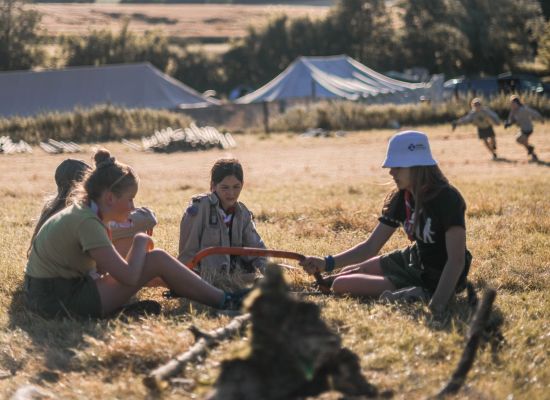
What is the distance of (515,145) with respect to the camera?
23.0 metres

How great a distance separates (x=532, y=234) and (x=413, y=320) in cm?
357

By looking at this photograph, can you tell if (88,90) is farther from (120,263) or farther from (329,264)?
(120,263)

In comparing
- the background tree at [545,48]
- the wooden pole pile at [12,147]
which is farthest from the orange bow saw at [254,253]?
the background tree at [545,48]

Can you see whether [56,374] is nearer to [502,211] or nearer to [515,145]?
[502,211]

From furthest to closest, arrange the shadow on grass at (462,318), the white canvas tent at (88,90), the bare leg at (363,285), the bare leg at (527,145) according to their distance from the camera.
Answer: the white canvas tent at (88,90) < the bare leg at (527,145) < the bare leg at (363,285) < the shadow on grass at (462,318)

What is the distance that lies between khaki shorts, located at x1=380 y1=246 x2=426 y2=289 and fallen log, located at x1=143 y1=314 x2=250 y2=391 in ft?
4.67

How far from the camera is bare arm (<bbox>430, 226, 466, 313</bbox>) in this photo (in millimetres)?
5699

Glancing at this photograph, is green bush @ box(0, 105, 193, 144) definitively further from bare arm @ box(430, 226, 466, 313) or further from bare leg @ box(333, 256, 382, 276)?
bare arm @ box(430, 226, 466, 313)

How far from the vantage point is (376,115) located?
34062 mm

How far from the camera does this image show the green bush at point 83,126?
30609mm

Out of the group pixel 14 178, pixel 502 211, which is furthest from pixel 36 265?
pixel 14 178

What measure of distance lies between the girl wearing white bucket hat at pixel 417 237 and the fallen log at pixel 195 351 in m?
1.25

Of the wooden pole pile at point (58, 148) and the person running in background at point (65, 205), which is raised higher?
the person running in background at point (65, 205)

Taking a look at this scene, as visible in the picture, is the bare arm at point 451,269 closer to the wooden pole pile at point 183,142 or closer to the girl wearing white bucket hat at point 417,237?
the girl wearing white bucket hat at point 417,237
